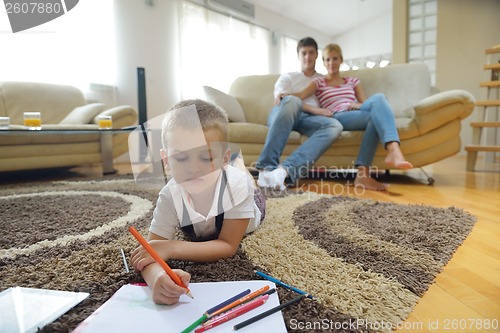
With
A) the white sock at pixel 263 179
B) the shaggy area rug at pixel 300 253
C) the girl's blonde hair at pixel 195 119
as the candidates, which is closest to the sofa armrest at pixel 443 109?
the shaggy area rug at pixel 300 253

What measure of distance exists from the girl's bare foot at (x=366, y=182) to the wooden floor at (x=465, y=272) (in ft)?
0.13

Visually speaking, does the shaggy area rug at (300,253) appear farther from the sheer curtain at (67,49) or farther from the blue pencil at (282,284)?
the sheer curtain at (67,49)

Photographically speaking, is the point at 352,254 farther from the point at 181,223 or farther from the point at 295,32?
the point at 295,32

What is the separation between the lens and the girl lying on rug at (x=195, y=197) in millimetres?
522

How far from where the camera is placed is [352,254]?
0.70m

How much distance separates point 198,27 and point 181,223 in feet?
10.5

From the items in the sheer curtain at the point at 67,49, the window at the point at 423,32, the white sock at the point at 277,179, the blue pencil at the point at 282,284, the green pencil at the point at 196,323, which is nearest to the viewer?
the green pencil at the point at 196,323

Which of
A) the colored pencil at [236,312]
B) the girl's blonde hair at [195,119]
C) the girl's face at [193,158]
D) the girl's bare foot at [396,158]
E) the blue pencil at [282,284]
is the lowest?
the blue pencil at [282,284]

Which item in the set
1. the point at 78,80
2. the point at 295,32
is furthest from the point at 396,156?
the point at 295,32

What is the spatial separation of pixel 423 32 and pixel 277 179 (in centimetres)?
304

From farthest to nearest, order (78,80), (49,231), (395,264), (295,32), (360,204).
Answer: (295,32) → (78,80) → (360,204) → (49,231) → (395,264)

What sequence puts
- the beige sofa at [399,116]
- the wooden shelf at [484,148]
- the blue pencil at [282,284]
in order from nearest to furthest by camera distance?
the blue pencil at [282,284] → the beige sofa at [399,116] → the wooden shelf at [484,148]

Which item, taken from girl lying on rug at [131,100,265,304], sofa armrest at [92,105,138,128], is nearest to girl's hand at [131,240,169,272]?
girl lying on rug at [131,100,265,304]

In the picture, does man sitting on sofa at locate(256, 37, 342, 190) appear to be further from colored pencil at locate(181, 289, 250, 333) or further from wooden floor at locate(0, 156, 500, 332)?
colored pencil at locate(181, 289, 250, 333)
